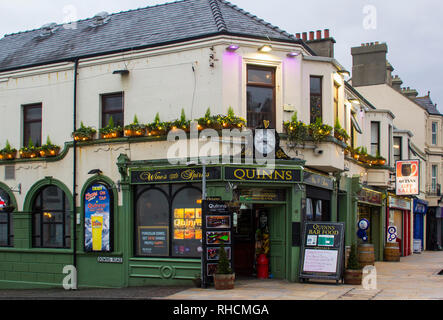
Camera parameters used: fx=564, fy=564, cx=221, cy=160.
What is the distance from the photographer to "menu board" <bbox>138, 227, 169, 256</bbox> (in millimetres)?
16297

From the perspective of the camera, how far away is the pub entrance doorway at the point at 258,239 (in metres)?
16.1

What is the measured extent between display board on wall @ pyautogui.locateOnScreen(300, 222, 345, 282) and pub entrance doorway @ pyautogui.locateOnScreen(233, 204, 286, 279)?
0.72 meters

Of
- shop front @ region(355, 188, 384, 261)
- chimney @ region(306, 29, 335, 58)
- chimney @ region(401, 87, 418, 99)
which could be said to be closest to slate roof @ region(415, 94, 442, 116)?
chimney @ region(401, 87, 418, 99)

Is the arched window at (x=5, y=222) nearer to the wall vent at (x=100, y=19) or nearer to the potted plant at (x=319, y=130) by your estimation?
the wall vent at (x=100, y=19)

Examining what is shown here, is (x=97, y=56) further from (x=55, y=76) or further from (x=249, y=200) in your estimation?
(x=249, y=200)

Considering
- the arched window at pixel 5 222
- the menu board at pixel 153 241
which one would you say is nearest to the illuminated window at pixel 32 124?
the arched window at pixel 5 222

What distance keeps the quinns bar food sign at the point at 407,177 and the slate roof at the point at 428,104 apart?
41.5 ft

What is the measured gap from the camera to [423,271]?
20.3 meters

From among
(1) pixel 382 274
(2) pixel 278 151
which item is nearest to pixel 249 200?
(2) pixel 278 151

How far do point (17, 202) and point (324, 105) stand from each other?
1078 cm

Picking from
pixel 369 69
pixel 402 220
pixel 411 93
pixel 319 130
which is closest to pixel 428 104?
pixel 411 93

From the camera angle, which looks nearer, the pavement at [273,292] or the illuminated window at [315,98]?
the pavement at [273,292]

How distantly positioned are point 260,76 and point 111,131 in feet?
15.7

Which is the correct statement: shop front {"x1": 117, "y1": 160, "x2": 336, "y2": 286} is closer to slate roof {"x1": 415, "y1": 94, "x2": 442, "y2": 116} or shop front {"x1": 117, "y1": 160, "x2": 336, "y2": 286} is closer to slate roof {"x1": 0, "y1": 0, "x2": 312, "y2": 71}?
slate roof {"x1": 0, "y1": 0, "x2": 312, "y2": 71}
